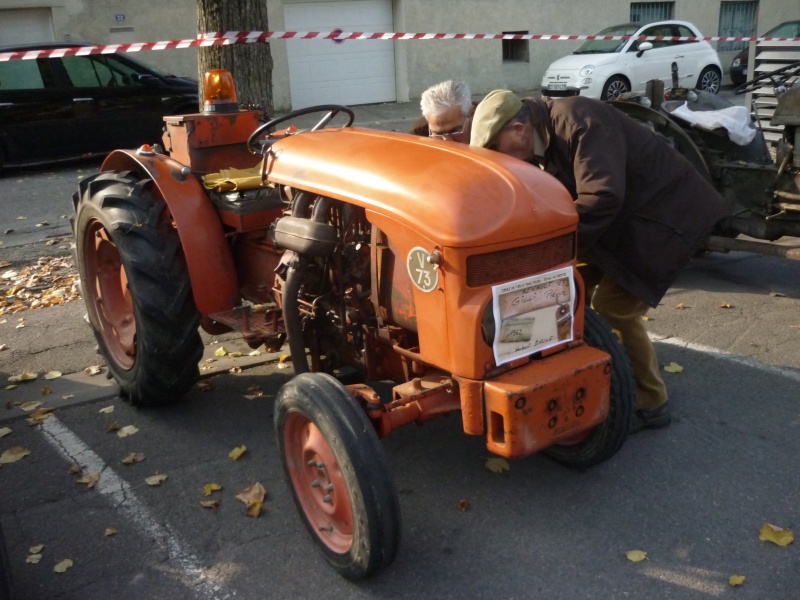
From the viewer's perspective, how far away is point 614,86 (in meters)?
16.1

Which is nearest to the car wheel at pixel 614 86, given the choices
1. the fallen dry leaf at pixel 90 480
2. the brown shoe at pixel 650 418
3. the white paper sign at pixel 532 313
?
the brown shoe at pixel 650 418

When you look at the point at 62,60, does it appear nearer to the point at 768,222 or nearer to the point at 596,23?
the point at 768,222

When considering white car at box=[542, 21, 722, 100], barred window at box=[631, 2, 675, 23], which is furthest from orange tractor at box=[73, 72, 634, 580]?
barred window at box=[631, 2, 675, 23]

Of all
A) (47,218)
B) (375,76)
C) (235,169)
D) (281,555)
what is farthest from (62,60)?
(281,555)

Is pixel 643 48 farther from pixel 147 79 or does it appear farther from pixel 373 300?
pixel 373 300

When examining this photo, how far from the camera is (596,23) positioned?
830 inches

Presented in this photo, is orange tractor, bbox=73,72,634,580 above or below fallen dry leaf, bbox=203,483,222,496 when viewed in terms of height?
above

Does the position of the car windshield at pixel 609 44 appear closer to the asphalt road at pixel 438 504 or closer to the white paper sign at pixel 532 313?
the asphalt road at pixel 438 504

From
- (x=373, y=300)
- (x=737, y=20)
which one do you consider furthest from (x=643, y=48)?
(x=373, y=300)

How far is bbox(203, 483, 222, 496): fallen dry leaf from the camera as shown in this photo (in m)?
3.63

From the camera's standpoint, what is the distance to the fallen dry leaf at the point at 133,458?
12.8ft

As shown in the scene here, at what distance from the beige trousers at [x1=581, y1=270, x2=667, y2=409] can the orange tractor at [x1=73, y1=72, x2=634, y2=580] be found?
533mm

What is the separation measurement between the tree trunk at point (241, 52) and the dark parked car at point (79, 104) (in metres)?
5.84

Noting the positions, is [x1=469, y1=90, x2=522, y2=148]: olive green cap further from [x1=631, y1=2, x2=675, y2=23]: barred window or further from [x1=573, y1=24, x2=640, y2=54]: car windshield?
[x1=631, y1=2, x2=675, y2=23]: barred window
